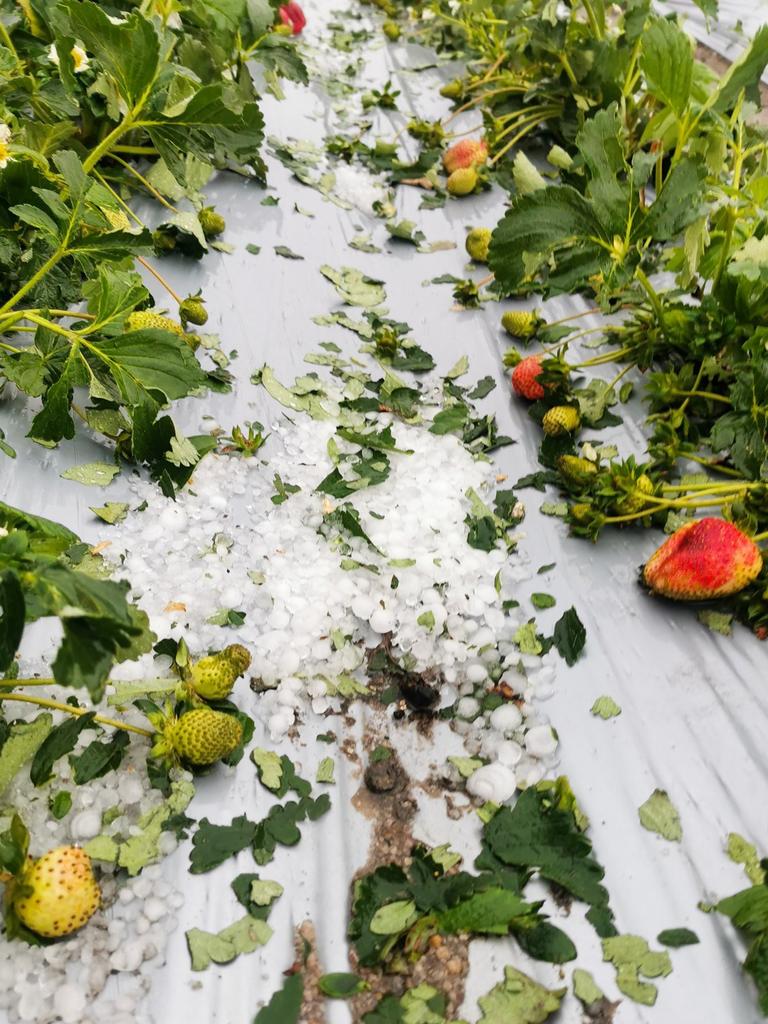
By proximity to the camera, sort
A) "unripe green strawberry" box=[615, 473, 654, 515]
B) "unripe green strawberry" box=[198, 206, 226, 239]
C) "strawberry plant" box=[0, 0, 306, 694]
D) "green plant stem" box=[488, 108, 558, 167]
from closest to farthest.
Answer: "strawberry plant" box=[0, 0, 306, 694] < "unripe green strawberry" box=[615, 473, 654, 515] < "unripe green strawberry" box=[198, 206, 226, 239] < "green plant stem" box=[488, 108, 558, 167]

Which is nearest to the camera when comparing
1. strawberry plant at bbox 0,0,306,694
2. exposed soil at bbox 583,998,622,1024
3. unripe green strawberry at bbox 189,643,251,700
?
strawberry plant at bbox 0,0,306,694

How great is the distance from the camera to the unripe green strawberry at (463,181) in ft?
5.32

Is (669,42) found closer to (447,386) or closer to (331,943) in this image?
(447,386)

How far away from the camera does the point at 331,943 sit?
65cm

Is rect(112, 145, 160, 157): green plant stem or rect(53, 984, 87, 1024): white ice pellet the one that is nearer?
rect(53, 984, 87, 1024): white ice pellet

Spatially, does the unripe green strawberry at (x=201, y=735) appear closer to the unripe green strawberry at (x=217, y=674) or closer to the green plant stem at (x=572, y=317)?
the unripe green strawberry at (x=217, y=674)

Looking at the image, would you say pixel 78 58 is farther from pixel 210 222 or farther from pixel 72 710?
pixel 72 710

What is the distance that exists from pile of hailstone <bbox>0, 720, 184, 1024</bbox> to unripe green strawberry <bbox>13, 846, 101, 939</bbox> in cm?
2

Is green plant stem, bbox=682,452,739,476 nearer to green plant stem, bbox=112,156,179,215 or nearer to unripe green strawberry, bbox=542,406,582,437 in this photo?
unripe green strawberry, bbox=542,406,582,437

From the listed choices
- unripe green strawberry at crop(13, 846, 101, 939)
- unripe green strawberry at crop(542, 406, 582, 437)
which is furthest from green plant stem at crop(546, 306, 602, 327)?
unripe green strawberry at crop(13, 846, 101, 939)

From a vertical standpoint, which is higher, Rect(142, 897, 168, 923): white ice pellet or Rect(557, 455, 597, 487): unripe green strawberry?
Rect(557, 455, 597, 487): unripe green strawberry

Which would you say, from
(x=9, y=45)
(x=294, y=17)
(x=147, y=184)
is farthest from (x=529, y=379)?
(x=294, y=17)

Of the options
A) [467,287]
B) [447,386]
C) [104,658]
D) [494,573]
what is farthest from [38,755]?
[467,287]

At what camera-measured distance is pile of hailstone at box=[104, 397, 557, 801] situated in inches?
32.1
